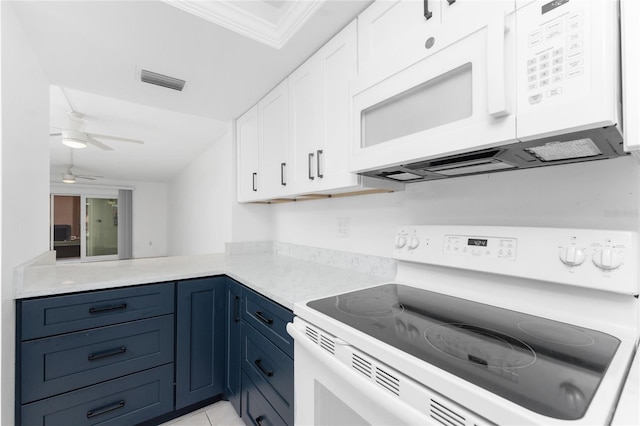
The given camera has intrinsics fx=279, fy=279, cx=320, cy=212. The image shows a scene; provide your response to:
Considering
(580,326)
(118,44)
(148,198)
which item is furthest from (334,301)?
(148,198)

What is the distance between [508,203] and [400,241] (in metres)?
0.46

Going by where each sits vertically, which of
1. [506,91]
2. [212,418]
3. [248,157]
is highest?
[248,157]

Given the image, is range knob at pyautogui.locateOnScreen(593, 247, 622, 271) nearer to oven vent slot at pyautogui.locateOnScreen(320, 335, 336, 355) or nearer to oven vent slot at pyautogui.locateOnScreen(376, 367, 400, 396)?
oven vent slot at pyautogui.locateOnScreen(376, 367, 400, 396)

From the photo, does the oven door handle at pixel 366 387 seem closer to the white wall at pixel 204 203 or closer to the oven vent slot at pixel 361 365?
the oven vent slot at pixel 361 365

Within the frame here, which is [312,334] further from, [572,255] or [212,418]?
[212,418]

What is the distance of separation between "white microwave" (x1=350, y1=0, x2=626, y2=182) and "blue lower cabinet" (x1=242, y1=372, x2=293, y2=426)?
122 centimetres

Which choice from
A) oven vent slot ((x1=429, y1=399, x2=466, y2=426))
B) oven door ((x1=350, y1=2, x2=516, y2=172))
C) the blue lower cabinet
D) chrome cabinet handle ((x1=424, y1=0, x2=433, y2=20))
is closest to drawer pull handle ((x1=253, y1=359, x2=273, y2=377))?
the blue lower cabinet

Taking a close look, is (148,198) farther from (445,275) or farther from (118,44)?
(445,275)

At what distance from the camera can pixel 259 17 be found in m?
1.48

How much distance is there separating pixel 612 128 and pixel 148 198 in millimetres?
8752

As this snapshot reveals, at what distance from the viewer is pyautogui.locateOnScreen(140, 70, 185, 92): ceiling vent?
1.82 m

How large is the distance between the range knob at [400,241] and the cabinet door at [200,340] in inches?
46.2

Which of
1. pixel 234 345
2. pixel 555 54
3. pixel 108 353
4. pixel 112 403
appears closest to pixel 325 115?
pixel 555 54

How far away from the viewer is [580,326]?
823 mm
